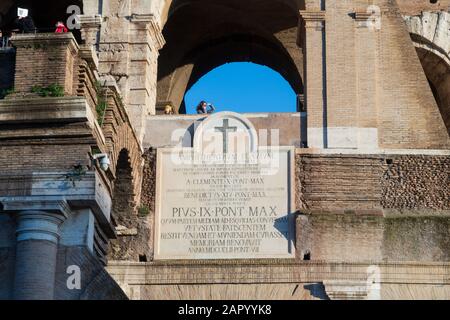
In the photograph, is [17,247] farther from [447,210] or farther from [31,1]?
[31,1]

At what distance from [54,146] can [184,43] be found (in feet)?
37.4

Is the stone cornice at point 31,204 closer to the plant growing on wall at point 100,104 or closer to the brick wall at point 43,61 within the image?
the brick wall at point 43,61

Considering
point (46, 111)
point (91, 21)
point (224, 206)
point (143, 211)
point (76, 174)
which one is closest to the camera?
point (76, 174)

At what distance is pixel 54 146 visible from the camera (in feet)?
58.1

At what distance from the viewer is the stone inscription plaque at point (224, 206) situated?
21.5m

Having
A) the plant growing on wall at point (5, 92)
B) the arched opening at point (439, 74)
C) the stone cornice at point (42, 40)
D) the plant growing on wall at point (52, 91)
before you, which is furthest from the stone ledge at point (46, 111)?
the arched opening at point (439, 74)

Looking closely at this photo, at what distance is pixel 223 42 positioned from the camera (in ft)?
96.5

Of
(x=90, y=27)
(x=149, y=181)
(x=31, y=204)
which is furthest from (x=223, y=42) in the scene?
(x=31, y=204)

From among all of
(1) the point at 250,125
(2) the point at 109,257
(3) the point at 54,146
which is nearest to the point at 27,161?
(3) the point at 54,146

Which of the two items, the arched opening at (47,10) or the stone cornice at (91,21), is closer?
the stone cornice at (91,21)

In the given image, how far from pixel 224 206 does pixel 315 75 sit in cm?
317

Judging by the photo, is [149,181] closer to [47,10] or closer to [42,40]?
[42,40]

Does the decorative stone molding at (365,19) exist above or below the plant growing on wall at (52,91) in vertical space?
above

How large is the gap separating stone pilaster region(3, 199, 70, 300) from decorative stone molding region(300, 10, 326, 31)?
7.78 metres
